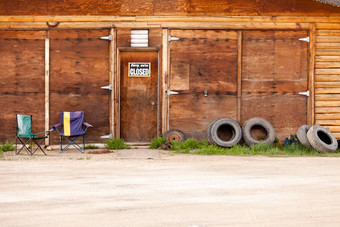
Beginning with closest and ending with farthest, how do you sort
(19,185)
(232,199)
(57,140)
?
(232,199)
(19,185)
(57,140)

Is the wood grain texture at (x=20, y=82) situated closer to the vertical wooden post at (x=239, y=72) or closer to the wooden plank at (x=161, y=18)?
the wooden plank at (x=161, y=18)

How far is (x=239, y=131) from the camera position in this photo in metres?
8.27

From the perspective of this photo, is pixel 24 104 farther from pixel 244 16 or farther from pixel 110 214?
pixel 110 214

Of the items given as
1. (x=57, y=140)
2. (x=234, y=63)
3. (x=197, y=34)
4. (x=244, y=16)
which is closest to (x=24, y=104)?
(x=57, y=140)

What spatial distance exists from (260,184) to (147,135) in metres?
4.78

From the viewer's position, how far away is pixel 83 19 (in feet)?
28.1

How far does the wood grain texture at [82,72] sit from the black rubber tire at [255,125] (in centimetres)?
323

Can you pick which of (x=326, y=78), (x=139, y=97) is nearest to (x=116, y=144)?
(x=139, y=97)

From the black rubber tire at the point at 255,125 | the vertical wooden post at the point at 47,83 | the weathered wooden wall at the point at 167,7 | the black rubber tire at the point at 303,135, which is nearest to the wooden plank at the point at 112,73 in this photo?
the weathered wooden wall at the point at 167,7

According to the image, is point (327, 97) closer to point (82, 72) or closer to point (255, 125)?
point (255, 125)

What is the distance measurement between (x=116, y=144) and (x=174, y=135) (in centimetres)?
135

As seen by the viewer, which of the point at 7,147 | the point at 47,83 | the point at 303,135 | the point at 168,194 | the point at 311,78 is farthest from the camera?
the point at 311,78

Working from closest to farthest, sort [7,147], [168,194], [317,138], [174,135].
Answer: [168,194]
[317,138]
[7,147]
[174,135]

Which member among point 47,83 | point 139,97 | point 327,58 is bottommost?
point 139,97
